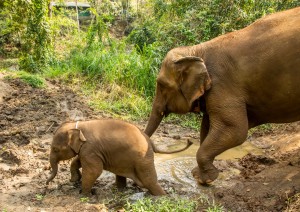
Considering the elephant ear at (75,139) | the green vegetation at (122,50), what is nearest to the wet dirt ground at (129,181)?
the elephant ear at (75,139)

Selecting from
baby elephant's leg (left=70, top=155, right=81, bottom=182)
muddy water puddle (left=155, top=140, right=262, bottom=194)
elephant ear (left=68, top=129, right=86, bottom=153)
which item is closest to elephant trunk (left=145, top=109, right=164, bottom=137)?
muddy water puddle (left=155, top=140, right=262, bottom=194)

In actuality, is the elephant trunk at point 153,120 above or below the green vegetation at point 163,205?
above

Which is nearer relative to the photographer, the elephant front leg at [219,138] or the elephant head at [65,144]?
the elephant head at [65,144]

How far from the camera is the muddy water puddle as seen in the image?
6.21 meters

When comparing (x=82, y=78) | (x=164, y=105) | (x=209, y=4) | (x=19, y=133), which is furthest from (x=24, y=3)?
(x=164, y=105)

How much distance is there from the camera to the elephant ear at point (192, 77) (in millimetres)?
5621

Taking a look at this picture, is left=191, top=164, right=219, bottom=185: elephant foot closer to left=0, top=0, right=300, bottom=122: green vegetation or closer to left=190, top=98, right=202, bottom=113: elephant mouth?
left=190, top=98, right=202, bottom=113: elephant mouth

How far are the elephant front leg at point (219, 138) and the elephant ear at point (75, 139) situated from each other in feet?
5.05

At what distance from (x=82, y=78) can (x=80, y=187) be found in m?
6.05

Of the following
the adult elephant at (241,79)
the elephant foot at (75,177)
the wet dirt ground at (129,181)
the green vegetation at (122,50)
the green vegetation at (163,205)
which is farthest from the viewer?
the green vegetation at (122,50)

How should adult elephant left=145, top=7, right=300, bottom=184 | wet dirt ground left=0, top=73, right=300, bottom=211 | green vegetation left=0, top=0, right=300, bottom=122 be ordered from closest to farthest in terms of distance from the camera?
wet dirt ground left=0, top=73, right=300, bottom=211
adult elephant left=145, top=7, right=300, bottom=184
green vegetation left=0, top=0, right=300, bottom=122

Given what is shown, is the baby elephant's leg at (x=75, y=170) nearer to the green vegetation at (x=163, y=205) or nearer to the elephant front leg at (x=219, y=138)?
the green vegetation at (x=163, y=205)

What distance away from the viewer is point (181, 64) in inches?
228

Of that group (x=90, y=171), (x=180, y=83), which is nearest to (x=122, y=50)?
(x=180, y=83)
